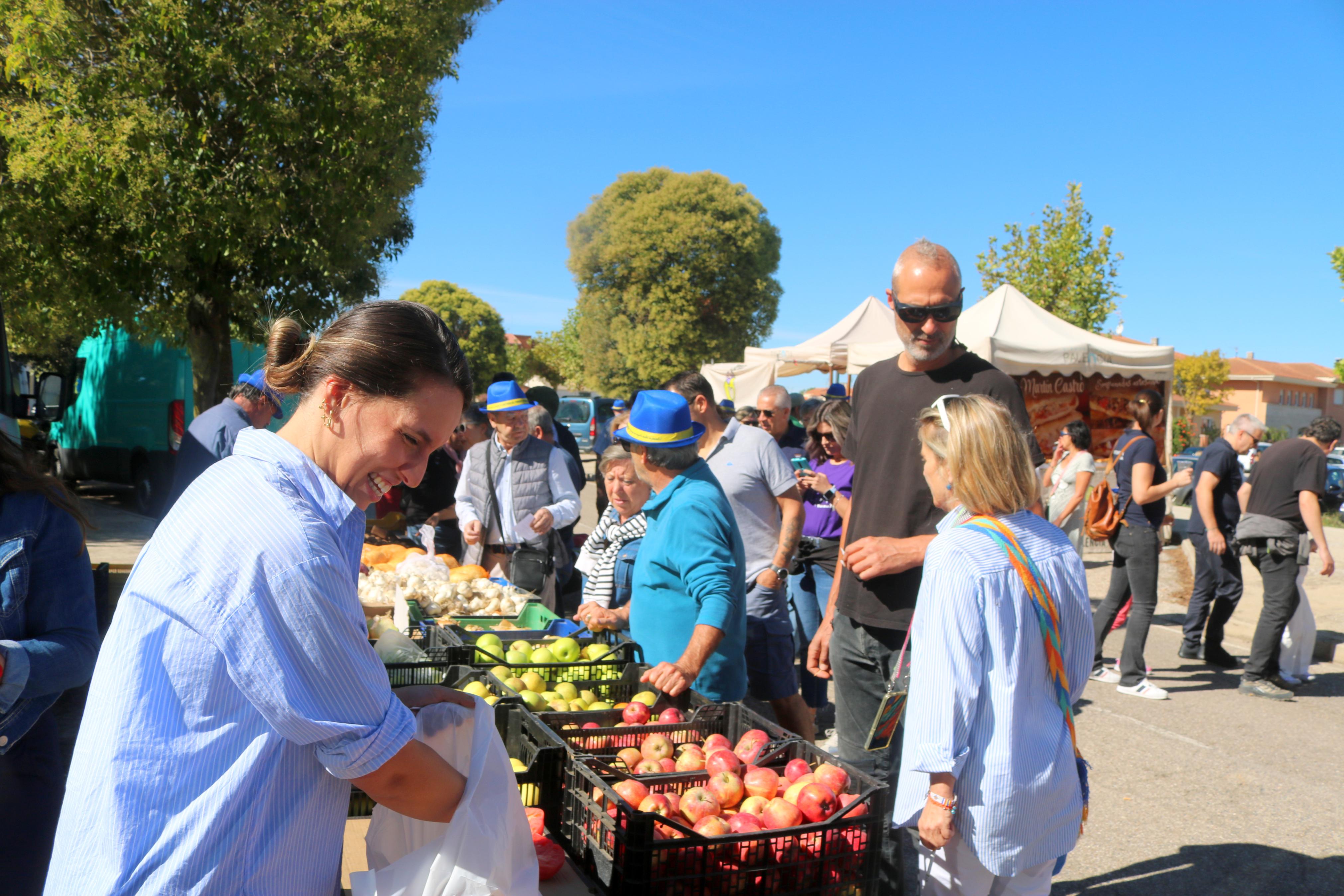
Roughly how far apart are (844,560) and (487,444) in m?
3.55

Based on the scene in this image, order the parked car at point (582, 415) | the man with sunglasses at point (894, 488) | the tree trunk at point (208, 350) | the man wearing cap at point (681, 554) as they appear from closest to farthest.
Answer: the man with sunglasses at point (894, 488) → the man wearing cap at point (681, 554) → the tree trunk at point (208, 350) → the parked car at point (582, 415)

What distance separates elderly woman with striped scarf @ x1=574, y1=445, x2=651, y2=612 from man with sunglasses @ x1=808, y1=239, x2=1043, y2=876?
1.54 meters

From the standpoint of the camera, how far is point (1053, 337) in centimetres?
1202

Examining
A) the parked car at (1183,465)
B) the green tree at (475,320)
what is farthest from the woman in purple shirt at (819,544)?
the green tree at (475,320)

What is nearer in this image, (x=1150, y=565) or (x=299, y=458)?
(x=299, y=458)

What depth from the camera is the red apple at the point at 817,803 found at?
2.13m

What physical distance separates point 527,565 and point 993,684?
13.2 ft

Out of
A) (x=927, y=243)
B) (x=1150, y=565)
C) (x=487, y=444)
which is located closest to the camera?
(x=927, y=243)

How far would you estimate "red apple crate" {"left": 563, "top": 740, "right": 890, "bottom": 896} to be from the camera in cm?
192

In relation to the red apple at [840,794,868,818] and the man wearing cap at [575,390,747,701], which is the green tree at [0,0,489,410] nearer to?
the man wearing cap at [575,390,747,701]

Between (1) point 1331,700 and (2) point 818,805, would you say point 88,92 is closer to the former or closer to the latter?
(2) point 818,805

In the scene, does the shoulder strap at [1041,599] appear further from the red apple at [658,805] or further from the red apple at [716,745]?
the red apple at [658,805]

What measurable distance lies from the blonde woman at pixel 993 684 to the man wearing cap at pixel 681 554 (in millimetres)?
889

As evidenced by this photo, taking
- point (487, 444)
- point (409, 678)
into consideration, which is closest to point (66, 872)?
point (409, 678)
